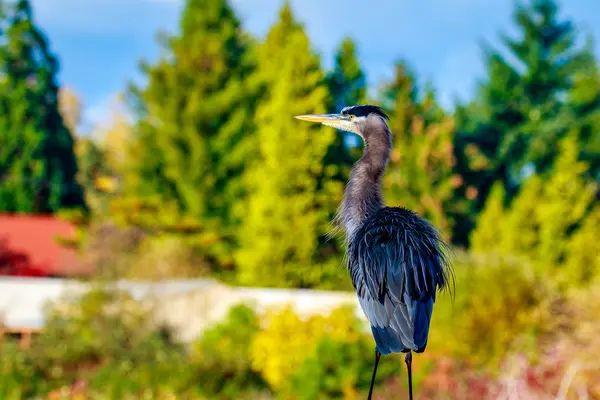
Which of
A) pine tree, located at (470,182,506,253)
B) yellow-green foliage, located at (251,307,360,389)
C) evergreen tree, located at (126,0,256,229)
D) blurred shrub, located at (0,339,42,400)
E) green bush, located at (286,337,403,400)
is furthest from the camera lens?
evergreen tree, located at (126,0,256,229)

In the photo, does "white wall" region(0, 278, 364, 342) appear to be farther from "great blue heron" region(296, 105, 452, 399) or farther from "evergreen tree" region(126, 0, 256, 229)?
"great blue heron" region(296, 105, 452, 399)

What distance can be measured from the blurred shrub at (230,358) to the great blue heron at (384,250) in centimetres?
742

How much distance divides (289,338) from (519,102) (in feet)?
50.1

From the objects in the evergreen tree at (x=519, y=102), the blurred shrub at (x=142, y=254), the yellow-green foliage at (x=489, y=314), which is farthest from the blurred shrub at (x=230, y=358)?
the evergreen tree at (x=519, y=102)

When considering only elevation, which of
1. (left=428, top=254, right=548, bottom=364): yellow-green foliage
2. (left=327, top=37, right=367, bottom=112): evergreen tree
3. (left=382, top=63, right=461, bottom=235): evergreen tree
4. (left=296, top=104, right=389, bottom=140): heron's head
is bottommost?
(left=428, top=254, right=548, bottom=364): yellow-green foliage

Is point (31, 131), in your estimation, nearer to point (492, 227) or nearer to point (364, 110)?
point (492, 227)

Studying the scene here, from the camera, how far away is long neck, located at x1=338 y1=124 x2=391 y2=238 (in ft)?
5.44

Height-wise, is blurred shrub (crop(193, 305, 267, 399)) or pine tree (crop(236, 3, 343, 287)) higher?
pine tree (crop(236, 3, 343, 287))

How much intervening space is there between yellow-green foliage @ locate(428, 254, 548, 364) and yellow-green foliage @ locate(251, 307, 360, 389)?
124 cm

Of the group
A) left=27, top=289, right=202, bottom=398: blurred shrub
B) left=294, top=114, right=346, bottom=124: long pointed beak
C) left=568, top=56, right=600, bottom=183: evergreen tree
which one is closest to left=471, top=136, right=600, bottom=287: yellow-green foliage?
left=568, top=56, right=600, bottom=183: evergreen tree

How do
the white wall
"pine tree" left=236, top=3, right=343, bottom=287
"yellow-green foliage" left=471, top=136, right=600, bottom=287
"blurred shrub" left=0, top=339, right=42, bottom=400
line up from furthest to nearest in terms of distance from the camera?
"yellow-green foliage" left=471, top=136, right=600, bottom=287, "pine tree" left=236, top=3, right=343, bottom=287, the white wall, "blurred shrub" left=0, top=339, right=42, bottom=400

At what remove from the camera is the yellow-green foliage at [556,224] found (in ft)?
52.6

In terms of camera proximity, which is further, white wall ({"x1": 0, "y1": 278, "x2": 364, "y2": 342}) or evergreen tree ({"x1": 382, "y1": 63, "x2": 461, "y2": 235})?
evergreen tree ({"x1": 382, "y1": 63, "x2": 461, "y2": 235})

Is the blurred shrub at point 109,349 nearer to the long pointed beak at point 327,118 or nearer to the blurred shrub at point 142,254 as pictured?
the blurred shrub at point 142,254
